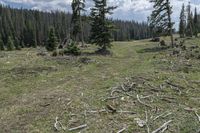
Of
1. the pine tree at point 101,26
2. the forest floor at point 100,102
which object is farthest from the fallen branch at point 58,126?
the pine tree at point 101,26

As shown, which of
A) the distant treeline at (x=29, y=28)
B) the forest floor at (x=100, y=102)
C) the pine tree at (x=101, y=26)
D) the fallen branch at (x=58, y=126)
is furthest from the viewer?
the distant treeline at (x=29, y=28)

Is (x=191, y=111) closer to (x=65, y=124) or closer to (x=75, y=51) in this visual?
(x=65, y=124)

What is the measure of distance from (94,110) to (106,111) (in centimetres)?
57

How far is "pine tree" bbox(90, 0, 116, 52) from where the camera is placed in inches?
1682

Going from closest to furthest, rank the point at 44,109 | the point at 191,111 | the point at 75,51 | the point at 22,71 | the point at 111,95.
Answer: the point at 191,111 → the point at 44,109 → the point at 111,95 → the point at 22,71 → the point at 75,51

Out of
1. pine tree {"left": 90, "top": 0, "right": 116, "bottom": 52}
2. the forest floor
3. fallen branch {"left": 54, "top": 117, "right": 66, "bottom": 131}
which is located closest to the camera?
fallen branch {"left": 54, "top": 117, "right": 66, "bottom": 131}

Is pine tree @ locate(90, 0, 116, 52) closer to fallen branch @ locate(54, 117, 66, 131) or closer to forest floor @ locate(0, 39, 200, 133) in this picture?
forest floor @ locate(0, 39, 200, 133)

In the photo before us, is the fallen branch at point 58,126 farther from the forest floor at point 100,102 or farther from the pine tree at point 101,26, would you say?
the pine tree at point 101,26

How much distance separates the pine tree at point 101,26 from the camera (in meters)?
42.7

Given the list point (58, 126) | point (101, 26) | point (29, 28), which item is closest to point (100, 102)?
point (58, 126)

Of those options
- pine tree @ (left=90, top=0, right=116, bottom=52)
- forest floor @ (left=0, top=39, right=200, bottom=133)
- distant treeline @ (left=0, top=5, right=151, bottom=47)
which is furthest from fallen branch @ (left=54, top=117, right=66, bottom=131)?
distant treeline @ (left=0, top=5, right=151, bottom=47)

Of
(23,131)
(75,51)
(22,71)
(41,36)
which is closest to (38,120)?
(23,131)

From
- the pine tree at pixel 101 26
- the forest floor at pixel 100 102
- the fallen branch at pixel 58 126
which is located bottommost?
the fallen branch at pixel 58 126

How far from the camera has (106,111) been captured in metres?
14.6
